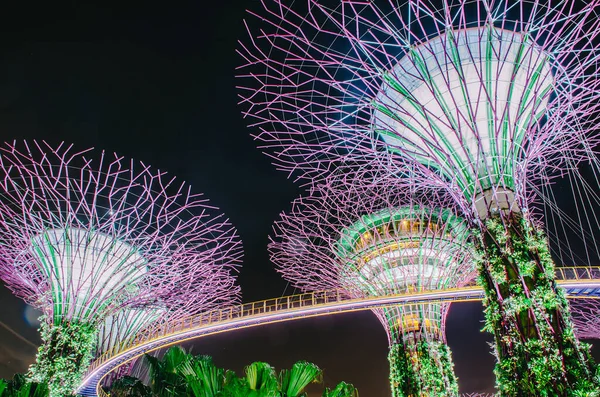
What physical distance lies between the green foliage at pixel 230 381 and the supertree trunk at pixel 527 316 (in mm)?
4803

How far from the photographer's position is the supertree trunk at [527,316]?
11.0 metres

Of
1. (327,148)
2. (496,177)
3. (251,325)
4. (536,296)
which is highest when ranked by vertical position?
(327,148)

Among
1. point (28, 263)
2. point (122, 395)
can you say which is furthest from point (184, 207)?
point (122, 395)

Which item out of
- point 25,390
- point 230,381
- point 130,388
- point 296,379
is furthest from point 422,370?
point 25,390

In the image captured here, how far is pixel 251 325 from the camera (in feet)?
98.2

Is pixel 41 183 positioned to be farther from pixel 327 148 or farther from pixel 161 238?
pixel 327 148

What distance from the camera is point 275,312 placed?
2878 cm

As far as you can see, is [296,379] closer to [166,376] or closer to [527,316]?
[166,376]

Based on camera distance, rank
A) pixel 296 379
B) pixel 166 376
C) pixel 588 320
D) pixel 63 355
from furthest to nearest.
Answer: pixel 588 320 < pixel 63 355 < pixel 166 376 < pixel 296 379

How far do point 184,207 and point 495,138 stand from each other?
15452 millimetres

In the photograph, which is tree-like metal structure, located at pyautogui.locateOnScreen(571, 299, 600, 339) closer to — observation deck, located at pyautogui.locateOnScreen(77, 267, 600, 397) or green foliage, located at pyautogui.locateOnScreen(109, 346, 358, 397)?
observation deck, located at pyautogui.locateOnScreen(77, 267, 600, 397)

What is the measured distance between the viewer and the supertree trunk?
1095 centimetres

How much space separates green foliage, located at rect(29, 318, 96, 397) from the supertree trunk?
19531 millimetres

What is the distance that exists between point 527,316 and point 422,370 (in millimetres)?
15960
